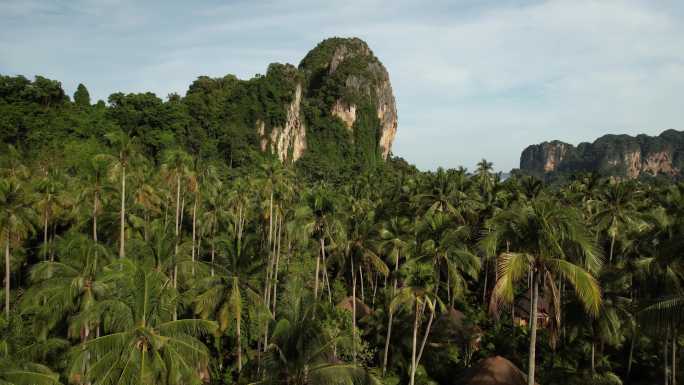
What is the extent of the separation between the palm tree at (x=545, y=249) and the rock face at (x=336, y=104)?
9401 cm

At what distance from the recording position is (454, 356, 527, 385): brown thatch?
26.0 m

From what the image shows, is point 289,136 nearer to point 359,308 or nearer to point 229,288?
point 359,308

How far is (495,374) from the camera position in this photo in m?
26.2

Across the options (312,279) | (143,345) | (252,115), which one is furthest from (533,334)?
(252,115)

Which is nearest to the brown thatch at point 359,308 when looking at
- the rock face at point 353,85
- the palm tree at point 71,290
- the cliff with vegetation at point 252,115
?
the palm tree at point 71,290

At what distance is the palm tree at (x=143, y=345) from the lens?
603 inches

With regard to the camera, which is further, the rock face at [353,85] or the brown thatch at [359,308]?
the rock face at [353,85]

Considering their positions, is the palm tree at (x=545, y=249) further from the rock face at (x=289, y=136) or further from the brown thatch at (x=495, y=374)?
the rock face at (x=289, y=136)

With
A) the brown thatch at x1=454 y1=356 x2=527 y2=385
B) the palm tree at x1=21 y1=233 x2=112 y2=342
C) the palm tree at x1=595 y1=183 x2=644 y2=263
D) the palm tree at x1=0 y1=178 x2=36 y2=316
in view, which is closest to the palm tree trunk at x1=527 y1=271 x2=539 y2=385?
the brown thatch at x1=454 y1=356 x2=527 y2=385

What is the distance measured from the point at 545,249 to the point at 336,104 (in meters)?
115

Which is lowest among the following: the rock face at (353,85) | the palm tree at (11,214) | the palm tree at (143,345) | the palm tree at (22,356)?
the palm tree at (22,356)

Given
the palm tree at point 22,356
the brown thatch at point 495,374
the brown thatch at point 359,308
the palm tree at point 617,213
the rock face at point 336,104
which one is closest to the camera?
the palm tree at point 22,356

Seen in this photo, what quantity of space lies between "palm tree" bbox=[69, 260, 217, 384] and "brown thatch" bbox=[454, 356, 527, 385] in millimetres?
15898

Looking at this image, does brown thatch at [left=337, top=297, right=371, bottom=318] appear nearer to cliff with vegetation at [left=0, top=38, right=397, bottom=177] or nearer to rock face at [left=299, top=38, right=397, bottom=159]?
cliff with vegetation at [left=0, top=38, right=397, bottom=177]
